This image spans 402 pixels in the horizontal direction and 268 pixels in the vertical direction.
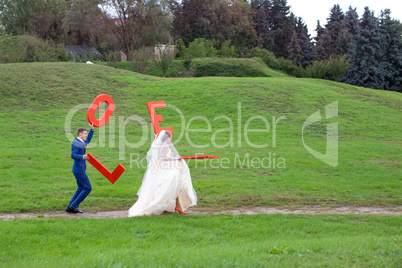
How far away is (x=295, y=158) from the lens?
Answer: 1688cm

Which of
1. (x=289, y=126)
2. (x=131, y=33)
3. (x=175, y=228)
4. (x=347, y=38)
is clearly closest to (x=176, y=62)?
(x=131, y=33)

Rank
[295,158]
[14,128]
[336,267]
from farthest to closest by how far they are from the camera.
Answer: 1. [14,128]
2. [295,158]
3. [336,267]

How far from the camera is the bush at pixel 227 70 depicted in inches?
1764

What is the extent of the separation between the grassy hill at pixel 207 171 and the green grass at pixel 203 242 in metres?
0.03

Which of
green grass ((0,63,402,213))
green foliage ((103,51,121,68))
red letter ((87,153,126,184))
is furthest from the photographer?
green foliage ((103,51,121,68))

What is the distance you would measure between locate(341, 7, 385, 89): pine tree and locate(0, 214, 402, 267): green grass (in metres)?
47.5

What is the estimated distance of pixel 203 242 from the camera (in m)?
7.14

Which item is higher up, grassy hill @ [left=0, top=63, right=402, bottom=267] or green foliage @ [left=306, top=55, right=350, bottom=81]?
green foliage @ [left=306, top=55, right=350, bottom=81]

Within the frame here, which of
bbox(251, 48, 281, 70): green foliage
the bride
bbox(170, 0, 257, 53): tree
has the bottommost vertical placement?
the bride

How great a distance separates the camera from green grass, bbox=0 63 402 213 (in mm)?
11836

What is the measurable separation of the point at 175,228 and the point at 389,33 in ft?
185

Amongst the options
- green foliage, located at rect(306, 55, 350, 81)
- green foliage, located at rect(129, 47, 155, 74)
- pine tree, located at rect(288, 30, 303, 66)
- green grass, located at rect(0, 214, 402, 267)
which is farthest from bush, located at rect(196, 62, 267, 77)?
green grass, located at rect(0, 214, 402, 267)

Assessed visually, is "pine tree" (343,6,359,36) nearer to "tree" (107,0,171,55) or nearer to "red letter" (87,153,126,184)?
"tree" (107,0,171,55)

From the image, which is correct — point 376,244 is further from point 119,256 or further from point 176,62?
Answer: point 176,62
